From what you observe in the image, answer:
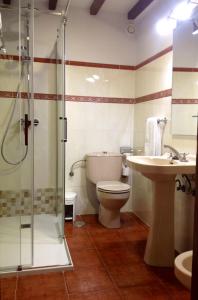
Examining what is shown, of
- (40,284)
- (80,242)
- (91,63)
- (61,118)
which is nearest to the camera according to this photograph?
(40,284)

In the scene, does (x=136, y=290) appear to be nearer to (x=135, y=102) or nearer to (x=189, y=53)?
(x=189, y=53)

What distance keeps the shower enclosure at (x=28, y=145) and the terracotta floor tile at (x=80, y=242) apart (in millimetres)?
79

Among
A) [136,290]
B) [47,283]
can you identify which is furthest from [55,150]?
[136,290]

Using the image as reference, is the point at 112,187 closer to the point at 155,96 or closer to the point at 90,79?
the point at 155,96

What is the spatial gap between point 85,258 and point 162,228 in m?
0.71

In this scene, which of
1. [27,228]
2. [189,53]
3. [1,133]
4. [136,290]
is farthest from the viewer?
[1,133]

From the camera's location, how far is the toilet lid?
110 inches

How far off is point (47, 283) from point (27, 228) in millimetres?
725

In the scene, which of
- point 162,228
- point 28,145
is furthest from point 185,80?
point 28,145

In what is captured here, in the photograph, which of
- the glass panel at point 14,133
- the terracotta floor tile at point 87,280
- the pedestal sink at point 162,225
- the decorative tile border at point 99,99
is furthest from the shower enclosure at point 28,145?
the pedestal sink at point 162,225

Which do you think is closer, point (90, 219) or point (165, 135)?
point (165, 135)

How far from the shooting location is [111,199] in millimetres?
2807

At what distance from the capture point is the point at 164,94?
267 centimetres

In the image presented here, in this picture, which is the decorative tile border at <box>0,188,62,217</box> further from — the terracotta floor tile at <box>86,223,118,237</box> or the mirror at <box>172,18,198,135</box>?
the mirror at <box>172,18,198,135</box>
